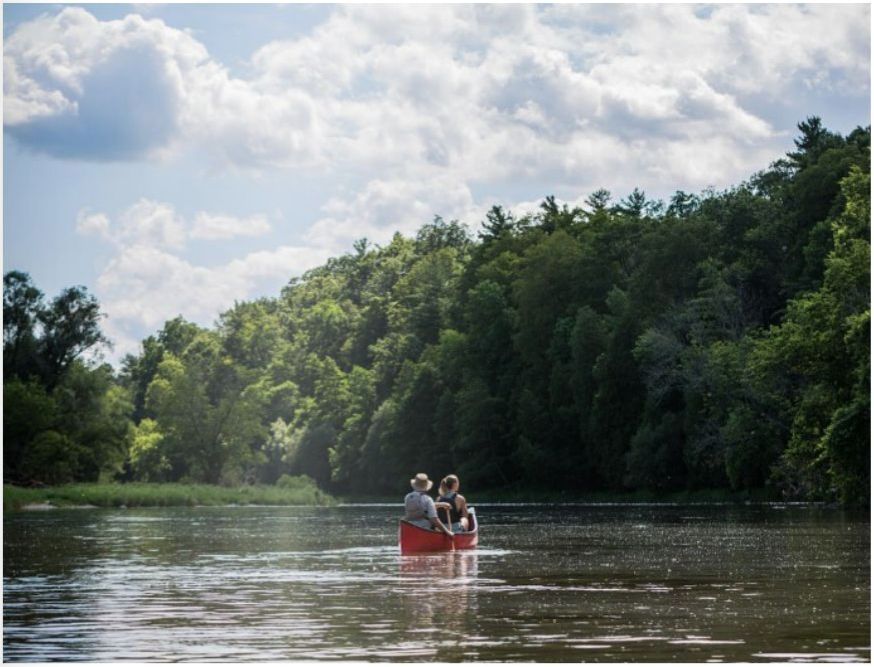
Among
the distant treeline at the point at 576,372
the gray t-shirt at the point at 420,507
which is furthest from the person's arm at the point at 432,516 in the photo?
the distant treeline at the point at 576,372

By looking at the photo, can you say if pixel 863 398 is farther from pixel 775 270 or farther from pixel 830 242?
pixel 775 270

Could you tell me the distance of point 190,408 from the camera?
12950 cm

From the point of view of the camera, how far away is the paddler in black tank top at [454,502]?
108 ft

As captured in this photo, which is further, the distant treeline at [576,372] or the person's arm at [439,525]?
the distant treeline at [576,372]

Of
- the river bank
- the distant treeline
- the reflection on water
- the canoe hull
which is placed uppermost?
the distant treeline

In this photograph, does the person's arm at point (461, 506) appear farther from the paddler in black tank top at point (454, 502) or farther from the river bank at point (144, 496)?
the river bank at point (144, 496)

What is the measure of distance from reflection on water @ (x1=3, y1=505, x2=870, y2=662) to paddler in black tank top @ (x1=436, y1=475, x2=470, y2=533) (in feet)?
3.09

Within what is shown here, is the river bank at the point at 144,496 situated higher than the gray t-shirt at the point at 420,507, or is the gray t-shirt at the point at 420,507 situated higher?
the gray t-shirt at the point at 420,507

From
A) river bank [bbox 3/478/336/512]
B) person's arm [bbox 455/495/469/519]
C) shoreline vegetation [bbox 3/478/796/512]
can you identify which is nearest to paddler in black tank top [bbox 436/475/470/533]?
person's arm [bbox 455/495/469/519]

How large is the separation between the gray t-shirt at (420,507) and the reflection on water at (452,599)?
1046mm

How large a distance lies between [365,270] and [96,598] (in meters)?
175

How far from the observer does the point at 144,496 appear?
277 feet

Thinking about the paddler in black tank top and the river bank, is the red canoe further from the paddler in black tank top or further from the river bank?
the river bank

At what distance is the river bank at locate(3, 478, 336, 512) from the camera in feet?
256
